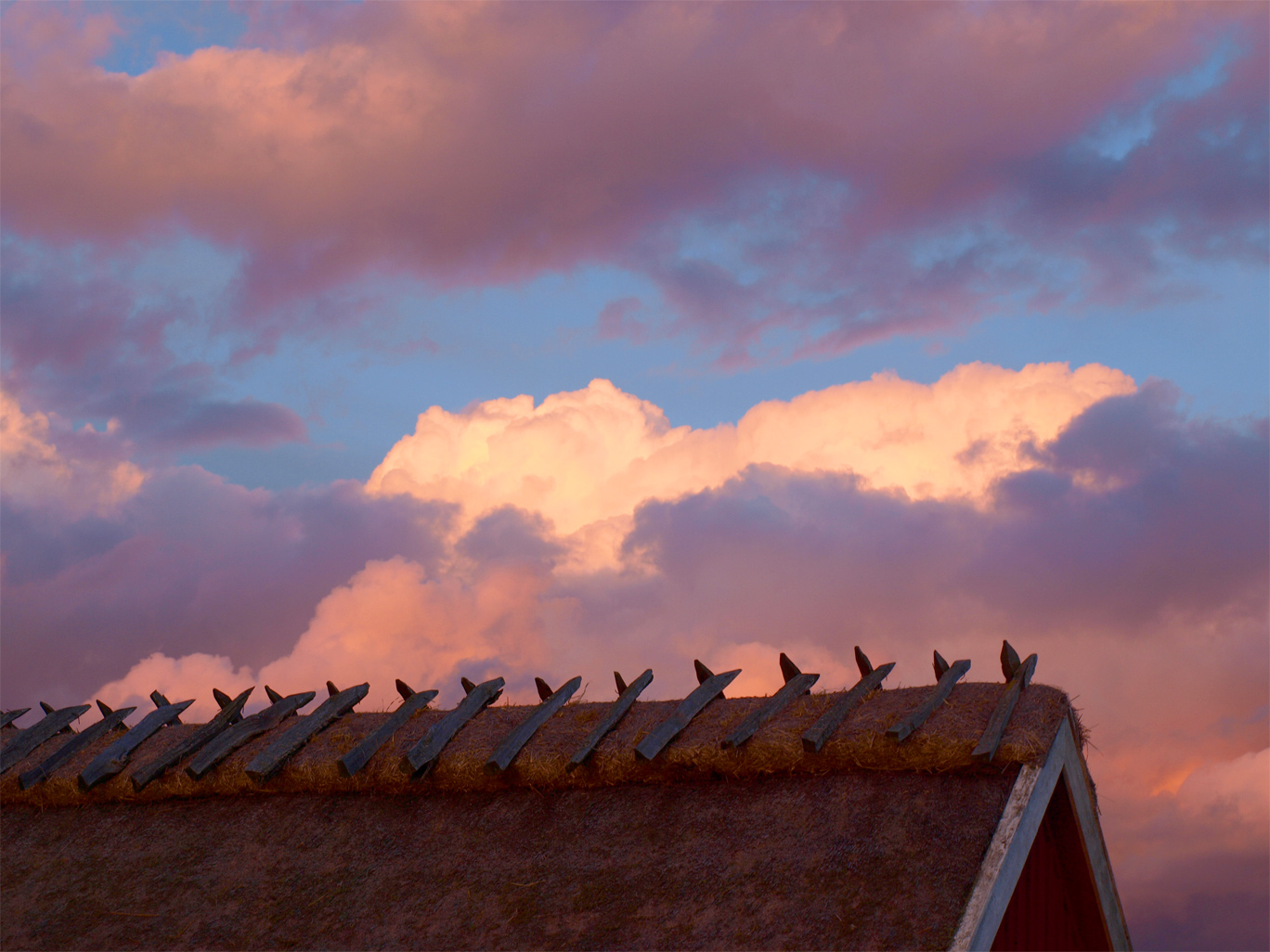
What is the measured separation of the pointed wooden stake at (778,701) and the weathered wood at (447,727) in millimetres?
2750

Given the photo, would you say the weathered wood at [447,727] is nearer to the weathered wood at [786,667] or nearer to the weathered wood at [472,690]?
the weathered wood at [472,690]

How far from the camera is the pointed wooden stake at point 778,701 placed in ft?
25.0

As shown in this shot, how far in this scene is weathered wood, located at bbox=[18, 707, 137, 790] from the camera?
402 inches

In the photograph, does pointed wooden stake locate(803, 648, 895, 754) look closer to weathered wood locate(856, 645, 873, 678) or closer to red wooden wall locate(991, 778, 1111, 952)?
weathered wood locate(856, 645, 873, 678)

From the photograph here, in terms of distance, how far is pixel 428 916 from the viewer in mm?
7059

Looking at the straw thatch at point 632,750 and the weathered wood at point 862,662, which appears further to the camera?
the weathered wood at point 862,662

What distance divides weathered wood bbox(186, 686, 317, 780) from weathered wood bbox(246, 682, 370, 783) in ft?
1.31

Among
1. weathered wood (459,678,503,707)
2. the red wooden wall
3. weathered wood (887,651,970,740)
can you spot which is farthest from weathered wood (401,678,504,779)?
the red wooden wall

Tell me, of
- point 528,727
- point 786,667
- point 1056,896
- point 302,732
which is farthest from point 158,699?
point 1056,896

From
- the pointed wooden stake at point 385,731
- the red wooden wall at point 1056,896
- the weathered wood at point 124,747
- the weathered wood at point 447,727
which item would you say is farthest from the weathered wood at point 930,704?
the weathered wood at point 124,747

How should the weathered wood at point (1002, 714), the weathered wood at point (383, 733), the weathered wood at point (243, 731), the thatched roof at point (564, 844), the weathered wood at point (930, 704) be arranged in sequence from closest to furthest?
the thatched roof at point (564, 844) < the weathered wood at point (1002, 714) < the weathered wood at point (930, 704) < the weathered wood at point (383, 733) < the weathered wood at point (243, 731)

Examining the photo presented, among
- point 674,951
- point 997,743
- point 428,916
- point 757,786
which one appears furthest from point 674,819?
point 997,743

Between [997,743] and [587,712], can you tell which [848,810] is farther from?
[587,712]

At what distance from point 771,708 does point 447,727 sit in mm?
3087
